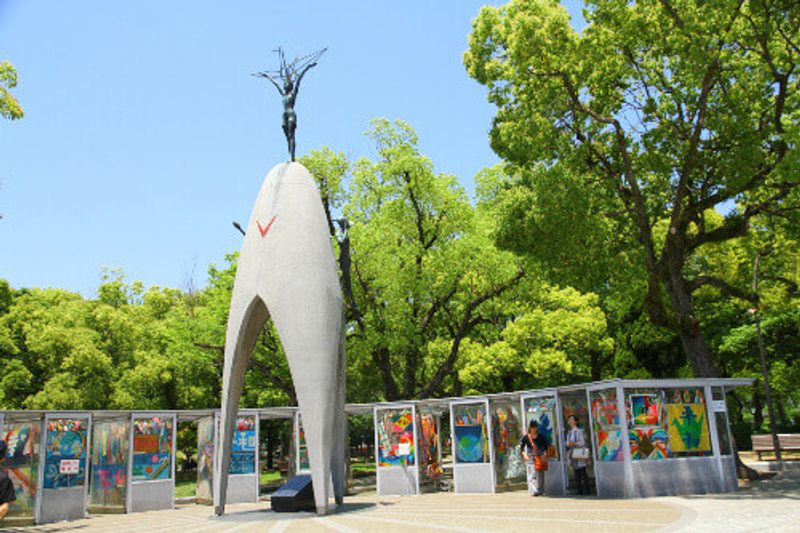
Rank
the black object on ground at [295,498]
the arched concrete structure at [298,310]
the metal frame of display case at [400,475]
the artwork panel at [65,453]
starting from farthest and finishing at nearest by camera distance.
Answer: the metal frame of display case at [400,475], the artwork panel at [65,453], the black object on ground at [295,498], the arched concrete structure at [298,310]

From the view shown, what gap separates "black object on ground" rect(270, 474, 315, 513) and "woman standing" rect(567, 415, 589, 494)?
5583 millimetres

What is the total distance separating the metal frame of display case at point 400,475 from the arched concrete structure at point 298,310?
406cm

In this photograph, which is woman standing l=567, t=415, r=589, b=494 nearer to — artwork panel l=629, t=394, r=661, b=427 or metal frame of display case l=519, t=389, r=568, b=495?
metal frame of display case l=519, t=389, r=568, b=495

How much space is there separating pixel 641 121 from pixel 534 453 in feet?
27.5

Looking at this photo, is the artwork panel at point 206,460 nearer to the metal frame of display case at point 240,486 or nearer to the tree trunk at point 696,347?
the metal frame of display case at point 240,486

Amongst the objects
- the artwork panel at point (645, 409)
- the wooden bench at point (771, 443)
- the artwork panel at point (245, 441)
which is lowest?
the wooden bench at point (771, 443)

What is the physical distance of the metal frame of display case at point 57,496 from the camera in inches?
565

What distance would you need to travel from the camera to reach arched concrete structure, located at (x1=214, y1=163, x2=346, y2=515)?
12039mm

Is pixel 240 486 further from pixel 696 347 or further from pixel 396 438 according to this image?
pixel 696 347

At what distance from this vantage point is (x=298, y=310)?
12.3m

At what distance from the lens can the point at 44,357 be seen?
1158 inches

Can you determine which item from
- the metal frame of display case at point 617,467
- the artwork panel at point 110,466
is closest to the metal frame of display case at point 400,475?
the metal frame of display case at point 617,467

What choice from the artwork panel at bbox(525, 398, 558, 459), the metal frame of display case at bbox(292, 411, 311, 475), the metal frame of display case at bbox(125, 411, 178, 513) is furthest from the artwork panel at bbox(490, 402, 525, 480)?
the metal frame of display case at bbox(125, 411, 178, 513)

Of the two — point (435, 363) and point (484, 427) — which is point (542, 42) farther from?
point (435, 363)
